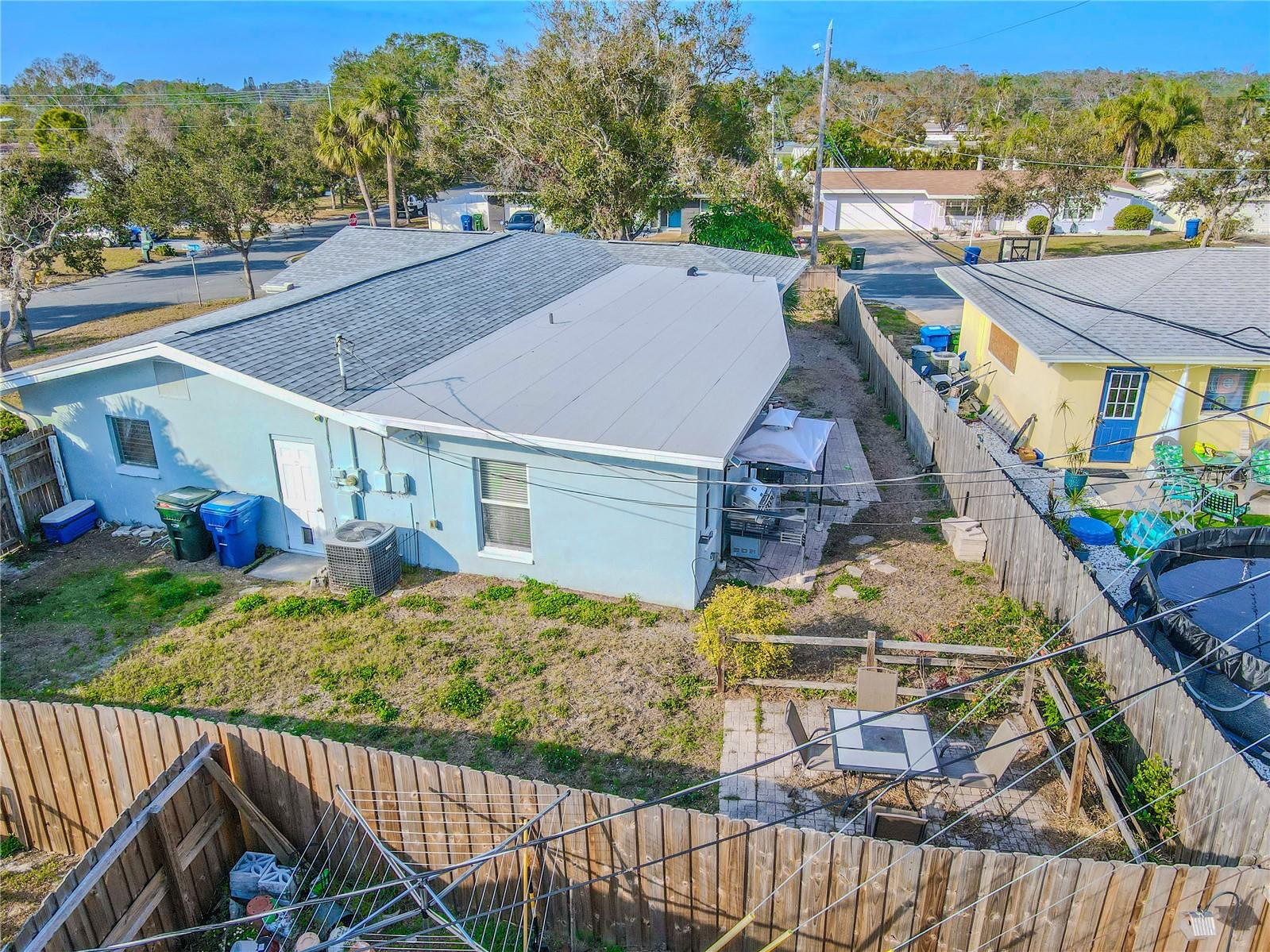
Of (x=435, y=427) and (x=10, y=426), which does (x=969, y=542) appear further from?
(x=10, y=426)

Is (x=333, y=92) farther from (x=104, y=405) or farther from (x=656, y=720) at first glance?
(x=656, y=720)

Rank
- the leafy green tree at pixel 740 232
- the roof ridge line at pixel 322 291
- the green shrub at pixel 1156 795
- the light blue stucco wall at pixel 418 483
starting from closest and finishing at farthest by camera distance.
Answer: the green shrub at pixel 1156 795 → the light blue stucco wall at pixel 418 483 → the roof ridge line at pixel 322 291 → the leafy green tree at pixel 740 232

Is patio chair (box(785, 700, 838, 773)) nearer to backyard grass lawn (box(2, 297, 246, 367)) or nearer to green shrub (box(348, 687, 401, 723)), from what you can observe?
green shrub (box(348, 687, 401, 723))

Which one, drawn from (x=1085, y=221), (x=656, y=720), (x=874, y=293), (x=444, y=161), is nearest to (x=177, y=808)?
(x=656, y=720)

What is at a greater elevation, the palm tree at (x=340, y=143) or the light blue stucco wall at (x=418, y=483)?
the palm tree at (x=340, y=143)

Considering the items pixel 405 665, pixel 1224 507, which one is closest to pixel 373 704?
pixel 405 665

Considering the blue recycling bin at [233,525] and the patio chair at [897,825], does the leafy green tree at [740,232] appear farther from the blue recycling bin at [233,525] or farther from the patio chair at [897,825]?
the patio chair at [897,825]

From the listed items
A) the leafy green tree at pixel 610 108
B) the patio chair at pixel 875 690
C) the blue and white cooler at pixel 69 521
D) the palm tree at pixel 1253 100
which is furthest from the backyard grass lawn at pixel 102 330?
the palm tree at pixel 1253 100
